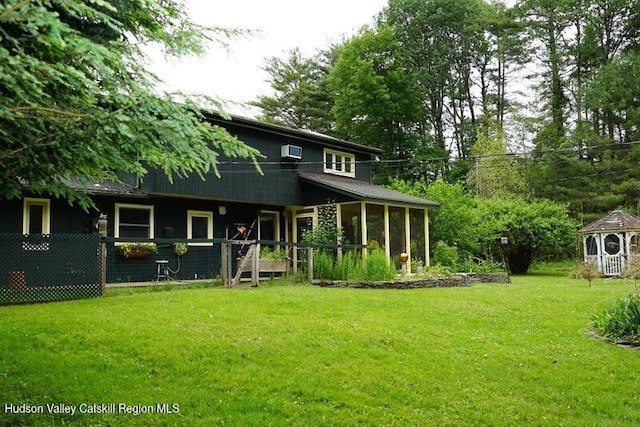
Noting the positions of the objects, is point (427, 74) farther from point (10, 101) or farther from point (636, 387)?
point (10, 101)

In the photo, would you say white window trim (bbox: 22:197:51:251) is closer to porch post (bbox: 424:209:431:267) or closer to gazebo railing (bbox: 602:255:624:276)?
porch post (bbox: 424:209:431:267)

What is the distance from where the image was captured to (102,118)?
→ 341 cm

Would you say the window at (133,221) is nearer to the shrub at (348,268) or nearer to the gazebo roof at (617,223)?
the shrub at (348,268)

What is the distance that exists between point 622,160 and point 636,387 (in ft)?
83.4

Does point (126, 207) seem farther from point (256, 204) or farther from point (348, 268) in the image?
point (348, 268)

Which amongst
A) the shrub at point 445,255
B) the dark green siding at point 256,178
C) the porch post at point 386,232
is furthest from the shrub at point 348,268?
the shrub at point 445,255

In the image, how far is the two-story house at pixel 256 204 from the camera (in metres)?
13.9

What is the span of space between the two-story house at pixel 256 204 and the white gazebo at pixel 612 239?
7.93 meters

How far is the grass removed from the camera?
4547 mm

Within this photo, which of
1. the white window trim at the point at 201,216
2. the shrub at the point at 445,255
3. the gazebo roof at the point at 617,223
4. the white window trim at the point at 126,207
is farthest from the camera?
the gazebo roof at the point at 617,223

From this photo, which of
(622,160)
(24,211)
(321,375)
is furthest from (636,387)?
(622,160)

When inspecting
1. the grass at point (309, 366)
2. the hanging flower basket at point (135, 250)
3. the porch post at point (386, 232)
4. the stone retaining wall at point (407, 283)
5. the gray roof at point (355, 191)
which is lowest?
the grass at point (309, 366)

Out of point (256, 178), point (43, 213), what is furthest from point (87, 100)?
point (256, 178)

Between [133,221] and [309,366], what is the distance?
11030 millimetres
